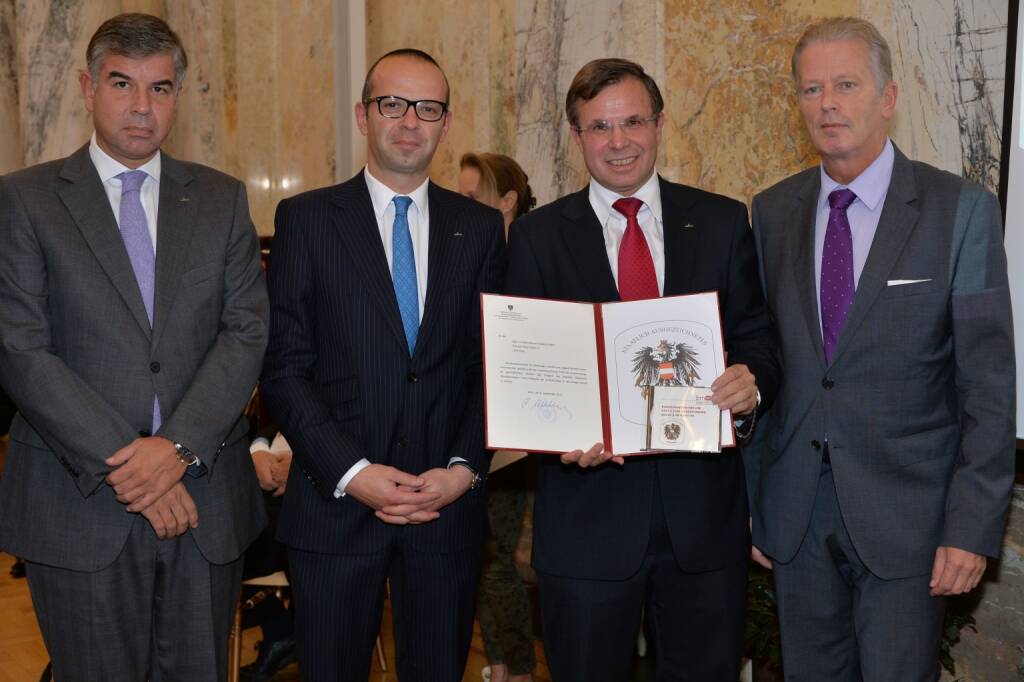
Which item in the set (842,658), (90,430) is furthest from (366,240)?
(842,658)

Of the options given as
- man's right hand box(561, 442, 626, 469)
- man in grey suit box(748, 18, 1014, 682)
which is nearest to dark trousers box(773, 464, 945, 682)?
man in grey suit box(748, 18, 1014, 682)

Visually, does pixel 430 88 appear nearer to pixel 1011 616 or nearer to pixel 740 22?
pixel 740 22

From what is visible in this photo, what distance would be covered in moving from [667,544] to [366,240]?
1.08m

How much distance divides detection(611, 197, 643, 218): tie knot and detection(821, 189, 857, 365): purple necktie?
48 cm

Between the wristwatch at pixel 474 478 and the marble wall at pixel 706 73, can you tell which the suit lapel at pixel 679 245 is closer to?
the wristwatch at pixel 474 478

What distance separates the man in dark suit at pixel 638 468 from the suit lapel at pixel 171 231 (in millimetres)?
840

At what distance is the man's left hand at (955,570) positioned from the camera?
246 cm

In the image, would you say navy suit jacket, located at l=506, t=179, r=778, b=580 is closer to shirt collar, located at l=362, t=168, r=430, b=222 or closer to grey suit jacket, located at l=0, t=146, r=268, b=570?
shirt collar, located at l=362, t=168, r=430, b=222

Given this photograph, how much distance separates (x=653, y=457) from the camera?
265 centimetres

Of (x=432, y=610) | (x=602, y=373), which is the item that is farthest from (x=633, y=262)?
(x=432, y=610)

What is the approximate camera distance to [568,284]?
274cm

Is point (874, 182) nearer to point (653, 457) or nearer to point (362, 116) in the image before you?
point (653, 457)

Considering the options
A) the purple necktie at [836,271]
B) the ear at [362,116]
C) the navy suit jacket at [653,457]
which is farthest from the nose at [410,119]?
the purple necktie at [836,271]

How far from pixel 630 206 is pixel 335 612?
1.27 meters
